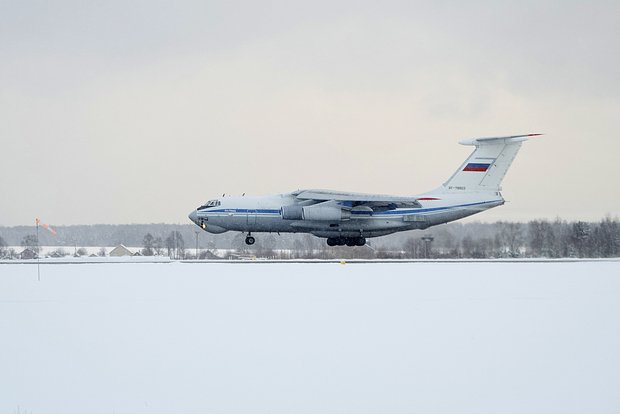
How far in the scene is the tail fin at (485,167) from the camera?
42.3m

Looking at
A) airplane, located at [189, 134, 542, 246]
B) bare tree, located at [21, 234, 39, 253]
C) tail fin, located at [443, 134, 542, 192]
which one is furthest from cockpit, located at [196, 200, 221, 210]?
bare tree, located at [21, 234, 39, 253]

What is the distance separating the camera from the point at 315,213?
4022cm

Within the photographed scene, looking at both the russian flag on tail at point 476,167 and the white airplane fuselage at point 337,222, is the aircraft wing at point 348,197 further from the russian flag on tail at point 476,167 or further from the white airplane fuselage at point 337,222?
the russian flag on tail at point 476,167

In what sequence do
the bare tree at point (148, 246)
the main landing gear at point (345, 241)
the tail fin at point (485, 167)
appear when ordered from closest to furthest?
the tail fin at point (485, 167) → the main landing gear at point (345, 241) → the bare tree at point (148, 246)

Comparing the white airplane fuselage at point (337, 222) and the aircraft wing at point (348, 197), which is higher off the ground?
the aircraft wing at point (348, 197)

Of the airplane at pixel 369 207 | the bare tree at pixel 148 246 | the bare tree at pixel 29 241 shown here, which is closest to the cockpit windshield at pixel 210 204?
the airplane at pixel 369 207

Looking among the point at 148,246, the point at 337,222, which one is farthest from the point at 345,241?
the point at 148,246

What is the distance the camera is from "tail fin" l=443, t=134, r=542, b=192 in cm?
4231

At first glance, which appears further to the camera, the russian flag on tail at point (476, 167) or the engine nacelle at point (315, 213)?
the russian flag on tail at point (476, 167)

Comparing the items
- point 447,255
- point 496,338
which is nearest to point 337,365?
point 496,338

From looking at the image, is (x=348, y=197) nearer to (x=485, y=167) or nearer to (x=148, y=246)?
(x=485, y=167)

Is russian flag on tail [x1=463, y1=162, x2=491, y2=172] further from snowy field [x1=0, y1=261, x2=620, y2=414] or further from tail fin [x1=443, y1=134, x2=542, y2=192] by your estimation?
snowy field [x1=0, y1=261, x2=620, y2=414]

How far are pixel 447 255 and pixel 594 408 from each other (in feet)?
125

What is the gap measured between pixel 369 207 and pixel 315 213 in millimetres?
3238
